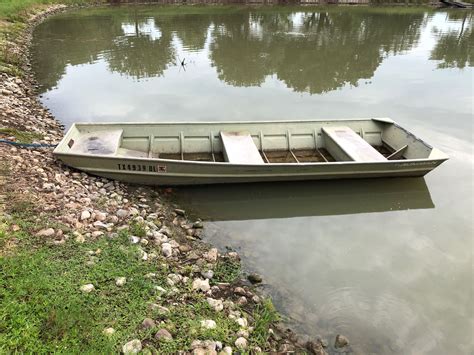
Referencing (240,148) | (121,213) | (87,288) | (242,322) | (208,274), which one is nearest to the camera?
(87,288)

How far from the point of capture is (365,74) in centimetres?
1939

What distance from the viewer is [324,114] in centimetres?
1451

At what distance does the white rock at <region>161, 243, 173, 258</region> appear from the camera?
638 cm

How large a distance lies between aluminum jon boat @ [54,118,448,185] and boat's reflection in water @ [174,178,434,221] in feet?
1.59

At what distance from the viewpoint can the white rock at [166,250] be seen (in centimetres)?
638

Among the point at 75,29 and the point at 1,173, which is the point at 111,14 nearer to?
the point at 75,29

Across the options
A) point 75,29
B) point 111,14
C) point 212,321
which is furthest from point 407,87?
point 111,14

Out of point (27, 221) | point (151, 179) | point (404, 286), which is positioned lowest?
point (404, 286)

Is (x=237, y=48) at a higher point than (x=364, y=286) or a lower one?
higher

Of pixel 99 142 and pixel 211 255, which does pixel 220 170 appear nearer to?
pixel 211 255

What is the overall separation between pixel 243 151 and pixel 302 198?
205 cm

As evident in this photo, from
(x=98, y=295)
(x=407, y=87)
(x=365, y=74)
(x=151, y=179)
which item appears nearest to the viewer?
(x=98, y=295)

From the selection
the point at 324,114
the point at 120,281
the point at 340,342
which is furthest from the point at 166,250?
the point at 324,114

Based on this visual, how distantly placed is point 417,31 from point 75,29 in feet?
93.1
